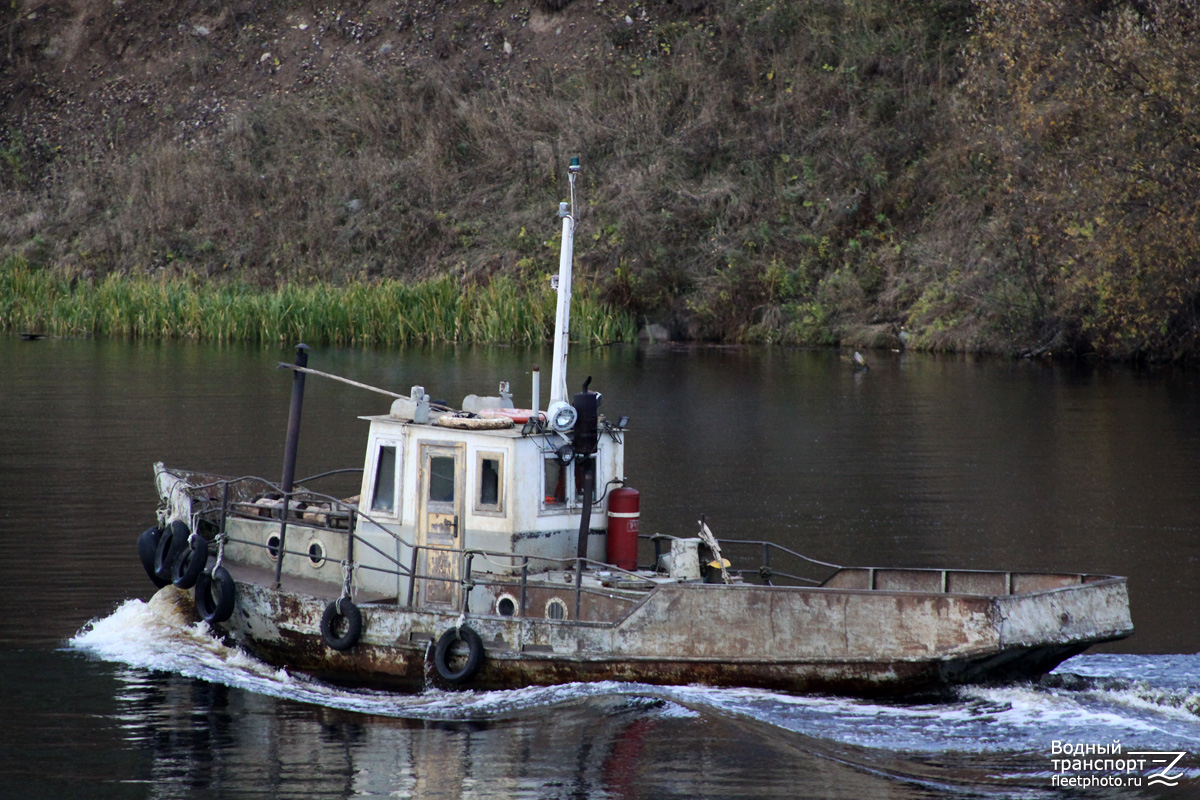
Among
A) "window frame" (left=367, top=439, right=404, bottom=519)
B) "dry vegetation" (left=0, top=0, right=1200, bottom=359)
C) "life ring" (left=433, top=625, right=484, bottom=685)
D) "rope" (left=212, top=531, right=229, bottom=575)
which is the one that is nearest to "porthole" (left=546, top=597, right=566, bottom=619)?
"life ring" (left=433, top=625, right=484, bottom=685)

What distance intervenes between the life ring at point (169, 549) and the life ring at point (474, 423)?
391 cm

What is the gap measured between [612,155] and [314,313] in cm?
1591

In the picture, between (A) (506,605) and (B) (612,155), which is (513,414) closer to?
(A) (506,605)

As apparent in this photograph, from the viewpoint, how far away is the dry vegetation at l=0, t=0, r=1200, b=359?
43.4 m

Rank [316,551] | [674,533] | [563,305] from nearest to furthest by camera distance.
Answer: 1. [563,305]
2. [316,551]
3. [674,533]

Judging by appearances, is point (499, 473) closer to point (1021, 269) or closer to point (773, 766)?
point (773, 766)

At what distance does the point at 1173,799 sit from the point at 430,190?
4965 centimetres

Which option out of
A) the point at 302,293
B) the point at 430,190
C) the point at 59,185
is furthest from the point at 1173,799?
the point at 59,185

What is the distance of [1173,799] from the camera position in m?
10.3

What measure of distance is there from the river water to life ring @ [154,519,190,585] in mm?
516

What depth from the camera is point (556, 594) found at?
13.2m

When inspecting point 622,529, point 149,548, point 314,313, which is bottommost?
point 149,548

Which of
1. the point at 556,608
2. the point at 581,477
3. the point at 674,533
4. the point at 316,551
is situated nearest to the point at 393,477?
the point at 316,551

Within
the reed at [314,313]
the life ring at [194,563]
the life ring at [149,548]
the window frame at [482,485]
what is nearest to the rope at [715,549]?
the window frame at [482,485]
